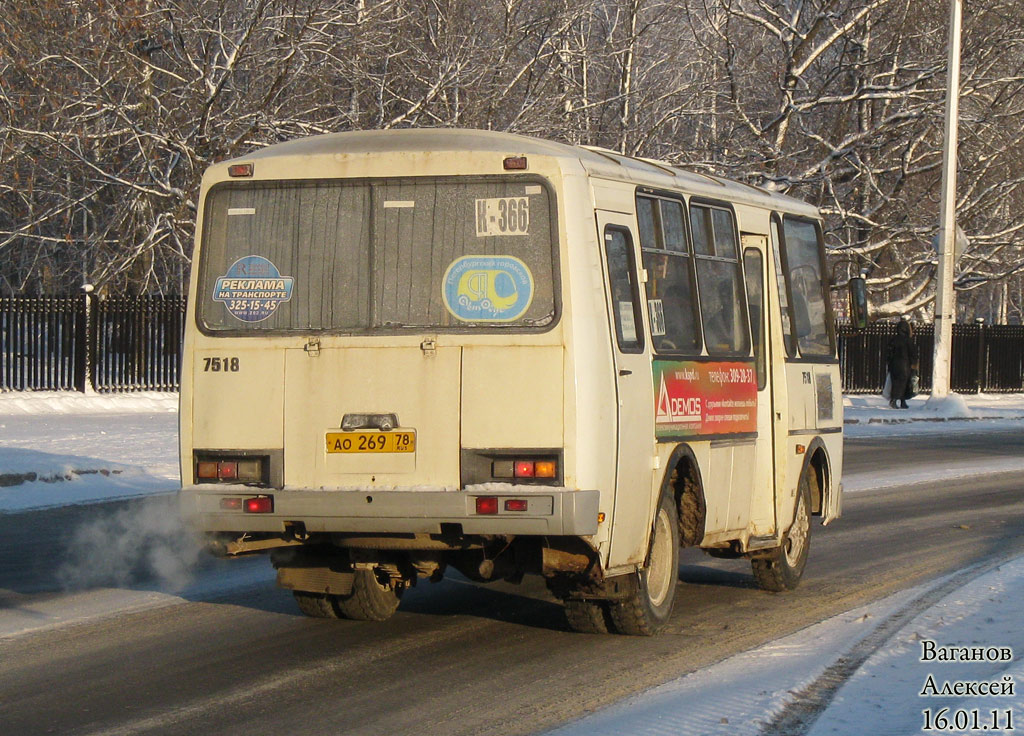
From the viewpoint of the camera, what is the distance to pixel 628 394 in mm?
7996

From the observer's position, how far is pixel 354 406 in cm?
782

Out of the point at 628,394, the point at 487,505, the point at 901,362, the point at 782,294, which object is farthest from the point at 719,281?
the point at 901,362

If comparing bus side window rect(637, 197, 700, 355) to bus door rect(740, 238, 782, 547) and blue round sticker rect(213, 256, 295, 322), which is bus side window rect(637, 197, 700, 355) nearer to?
bus door rect(740, 238, 782, 547)

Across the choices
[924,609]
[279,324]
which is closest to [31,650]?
[279,324]

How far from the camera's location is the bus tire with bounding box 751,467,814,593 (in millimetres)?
10430

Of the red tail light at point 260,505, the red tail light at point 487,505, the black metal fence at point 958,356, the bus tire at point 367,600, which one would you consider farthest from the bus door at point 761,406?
the black metal fence at point 958,356

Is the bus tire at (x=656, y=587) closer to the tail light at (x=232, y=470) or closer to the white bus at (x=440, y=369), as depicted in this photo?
the white bus at (x=440, y=369)

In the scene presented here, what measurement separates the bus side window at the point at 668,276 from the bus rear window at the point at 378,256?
101 cm

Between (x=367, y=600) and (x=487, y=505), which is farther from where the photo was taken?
(x=367, y=600)

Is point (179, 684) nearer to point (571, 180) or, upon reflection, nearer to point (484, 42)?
point (571, 180)

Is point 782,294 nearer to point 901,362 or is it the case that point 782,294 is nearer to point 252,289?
point 252,289

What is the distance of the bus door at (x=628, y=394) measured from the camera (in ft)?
25.9

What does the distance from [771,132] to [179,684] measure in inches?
1188

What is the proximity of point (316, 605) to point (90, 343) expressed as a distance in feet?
64.3
